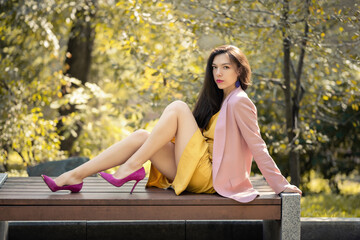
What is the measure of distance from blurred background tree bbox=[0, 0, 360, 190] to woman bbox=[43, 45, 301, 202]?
166 centimetres

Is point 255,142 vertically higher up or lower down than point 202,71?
lower down

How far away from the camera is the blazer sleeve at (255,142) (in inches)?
117

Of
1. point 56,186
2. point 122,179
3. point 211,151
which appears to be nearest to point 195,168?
point 211,151

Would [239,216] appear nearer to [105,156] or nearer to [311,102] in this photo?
[105,156]

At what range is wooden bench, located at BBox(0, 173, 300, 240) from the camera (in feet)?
9.23

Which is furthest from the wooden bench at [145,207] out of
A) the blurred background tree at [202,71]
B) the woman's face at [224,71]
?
the blurred background tree at [202,71]

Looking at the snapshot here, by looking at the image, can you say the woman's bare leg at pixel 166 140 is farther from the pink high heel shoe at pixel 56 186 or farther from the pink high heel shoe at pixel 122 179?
the pink high heel shoe at pixel 56 186

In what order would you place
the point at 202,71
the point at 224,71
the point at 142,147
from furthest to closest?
the point at 202,71
the point at 224,71
the point at 142,147

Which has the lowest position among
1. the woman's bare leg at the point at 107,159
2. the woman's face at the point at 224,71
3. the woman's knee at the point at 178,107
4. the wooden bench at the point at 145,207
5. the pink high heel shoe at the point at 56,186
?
the wooden bench at the point at 145,207

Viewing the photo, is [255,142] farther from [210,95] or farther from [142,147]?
[142,147]

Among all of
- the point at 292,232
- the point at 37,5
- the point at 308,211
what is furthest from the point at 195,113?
the point at 37,5

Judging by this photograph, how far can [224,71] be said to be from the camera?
326cm

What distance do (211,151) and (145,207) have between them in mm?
656

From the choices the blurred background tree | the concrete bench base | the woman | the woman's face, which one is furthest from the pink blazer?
the blurred background tree
